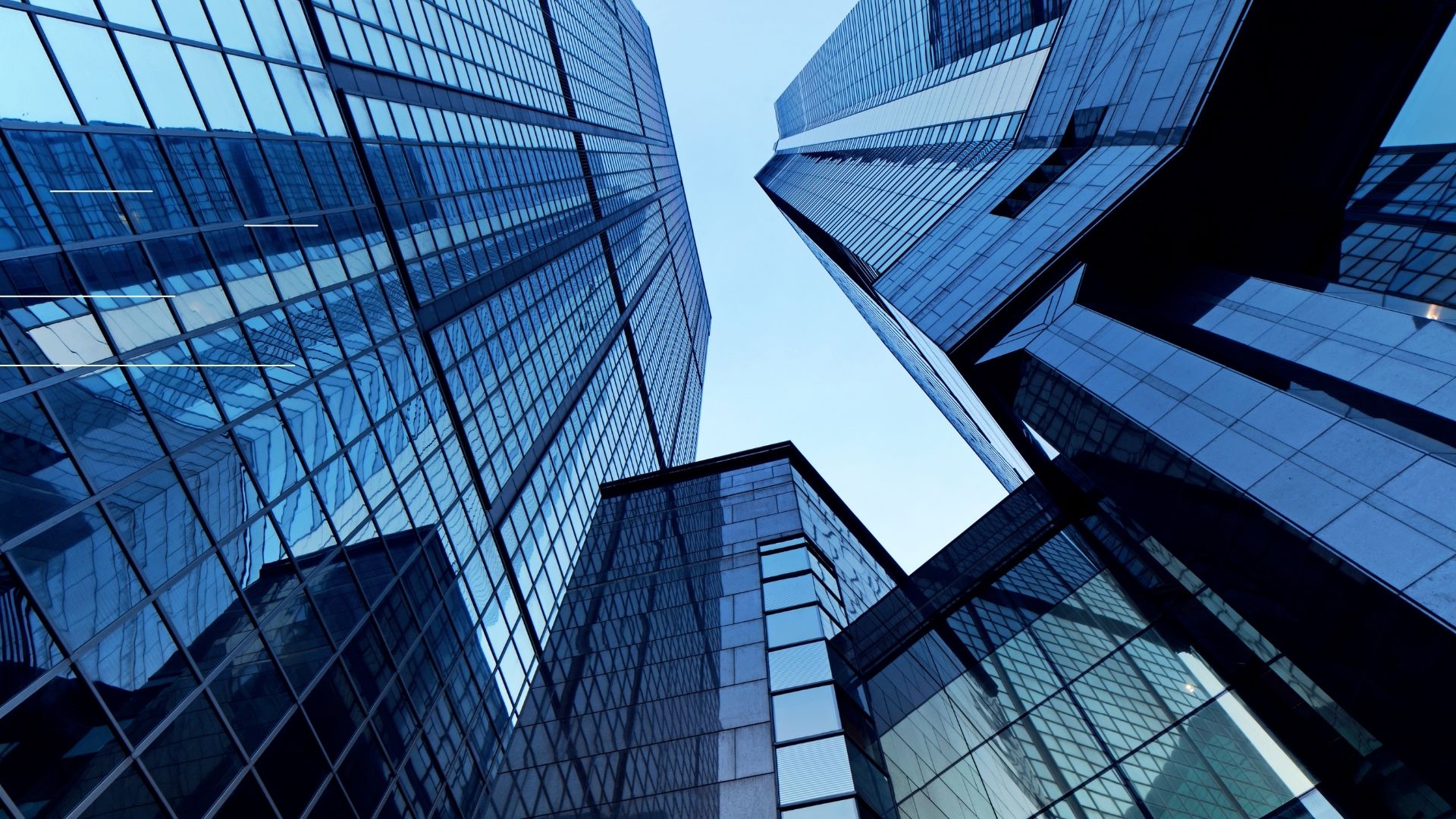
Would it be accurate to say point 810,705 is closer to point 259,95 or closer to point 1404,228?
point 1404,228

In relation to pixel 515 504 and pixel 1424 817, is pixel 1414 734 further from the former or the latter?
pixel 515 504

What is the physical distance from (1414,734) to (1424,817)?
142 cm

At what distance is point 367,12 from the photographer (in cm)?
2556

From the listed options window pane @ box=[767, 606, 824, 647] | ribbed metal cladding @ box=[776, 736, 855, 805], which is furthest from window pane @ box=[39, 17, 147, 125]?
window pane @ box=[767, 606, 824, 647]

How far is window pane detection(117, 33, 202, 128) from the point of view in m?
14.0

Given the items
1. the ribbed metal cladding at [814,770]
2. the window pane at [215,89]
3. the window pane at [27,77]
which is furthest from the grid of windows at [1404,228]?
the window pane at [215,89]

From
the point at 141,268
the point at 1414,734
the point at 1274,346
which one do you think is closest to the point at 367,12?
the point at 141,268

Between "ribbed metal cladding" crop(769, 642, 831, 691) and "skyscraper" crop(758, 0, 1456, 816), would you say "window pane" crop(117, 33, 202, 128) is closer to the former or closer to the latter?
"ribbed metal cladding" crop(769, 642, 831, 691)

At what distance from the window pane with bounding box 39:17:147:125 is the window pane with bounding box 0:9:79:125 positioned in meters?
0.38

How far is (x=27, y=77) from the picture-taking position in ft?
36.7

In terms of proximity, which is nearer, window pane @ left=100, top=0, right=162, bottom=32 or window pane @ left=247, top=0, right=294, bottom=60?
window pane @ left=100, top=0, right=162, bottom=32

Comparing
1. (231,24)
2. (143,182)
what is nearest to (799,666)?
(143,182)

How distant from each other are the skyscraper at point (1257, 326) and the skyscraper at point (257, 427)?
56.8 feet

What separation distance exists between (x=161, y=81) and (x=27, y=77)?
3866mm
